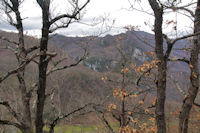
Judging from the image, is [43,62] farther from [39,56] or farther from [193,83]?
[193,83]

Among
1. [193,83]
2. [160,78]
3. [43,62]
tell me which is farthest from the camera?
[193,83]

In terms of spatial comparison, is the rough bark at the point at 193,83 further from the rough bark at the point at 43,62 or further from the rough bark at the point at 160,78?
the rough bark at the point at 43,62

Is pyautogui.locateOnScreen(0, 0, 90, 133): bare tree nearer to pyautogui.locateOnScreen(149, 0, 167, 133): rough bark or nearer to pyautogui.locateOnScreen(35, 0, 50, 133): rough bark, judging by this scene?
pyautogui.locateOnScreen(35, 0, 50, 133): rough bark

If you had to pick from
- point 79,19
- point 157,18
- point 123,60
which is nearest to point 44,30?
point 79,19

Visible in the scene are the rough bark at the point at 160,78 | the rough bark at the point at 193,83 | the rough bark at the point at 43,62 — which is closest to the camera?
the rough bark at the point at 160,78

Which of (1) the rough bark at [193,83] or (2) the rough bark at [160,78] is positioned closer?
(2) the rough bark at [160,78]

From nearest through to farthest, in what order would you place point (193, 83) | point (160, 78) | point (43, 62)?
1. point (160, 78)
2. point (43, 62)
3. point (193, 83)

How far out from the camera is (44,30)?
5.01 metres

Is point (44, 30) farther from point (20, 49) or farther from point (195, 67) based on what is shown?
point (195, 67)

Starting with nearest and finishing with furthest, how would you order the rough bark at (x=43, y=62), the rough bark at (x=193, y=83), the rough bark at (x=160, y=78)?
the rough bark at (x=160, y=78)
the rough bark at (x=43, y=62)
the rough bark at (x=193, y=83)

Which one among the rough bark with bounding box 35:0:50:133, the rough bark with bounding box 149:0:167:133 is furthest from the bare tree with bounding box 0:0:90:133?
the rough bark with bounding box 149:0:167:133

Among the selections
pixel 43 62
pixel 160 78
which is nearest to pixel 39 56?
pixel 43 62

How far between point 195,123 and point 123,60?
375 inches

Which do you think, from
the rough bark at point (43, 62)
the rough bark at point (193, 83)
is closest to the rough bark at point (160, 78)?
the rough bark at point (193, 83)
